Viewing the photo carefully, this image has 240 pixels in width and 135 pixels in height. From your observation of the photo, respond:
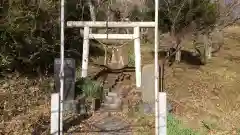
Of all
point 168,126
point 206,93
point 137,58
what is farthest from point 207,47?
point 168,126

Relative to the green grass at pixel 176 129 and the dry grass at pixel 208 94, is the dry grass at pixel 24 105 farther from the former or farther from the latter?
the dry grass at pixel 208 94

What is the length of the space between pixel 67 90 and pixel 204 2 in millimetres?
6462

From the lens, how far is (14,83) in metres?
11.0

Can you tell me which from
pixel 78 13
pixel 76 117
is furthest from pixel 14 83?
pixel 78 13

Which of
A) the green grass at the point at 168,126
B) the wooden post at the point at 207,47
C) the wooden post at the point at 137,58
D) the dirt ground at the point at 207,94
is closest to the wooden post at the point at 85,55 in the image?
the wooden post at the point at 137,58

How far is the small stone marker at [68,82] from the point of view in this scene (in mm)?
9727

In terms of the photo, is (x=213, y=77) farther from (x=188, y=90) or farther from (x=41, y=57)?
(x=41, y=57)

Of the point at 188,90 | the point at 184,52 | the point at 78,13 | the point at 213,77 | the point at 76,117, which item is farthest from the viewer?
the point at 184,52

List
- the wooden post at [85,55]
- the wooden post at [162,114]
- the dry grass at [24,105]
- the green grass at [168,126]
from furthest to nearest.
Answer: the wooden post at [85,55]
the green grass at [168,126]
the dry grass at [24,105]
the wooden post at [162,114]

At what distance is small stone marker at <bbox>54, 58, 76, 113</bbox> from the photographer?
9.73m

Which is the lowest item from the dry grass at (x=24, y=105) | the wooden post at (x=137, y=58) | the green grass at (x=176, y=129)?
the green grass at (x=176, y=129)

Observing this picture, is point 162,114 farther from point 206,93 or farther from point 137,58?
point 206,93

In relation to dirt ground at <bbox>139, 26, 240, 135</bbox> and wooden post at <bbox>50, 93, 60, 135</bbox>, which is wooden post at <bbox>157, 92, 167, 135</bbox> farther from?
dirt ground at <bbox>139, 26, 240, 135</bbox>

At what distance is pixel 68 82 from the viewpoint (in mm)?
9914
